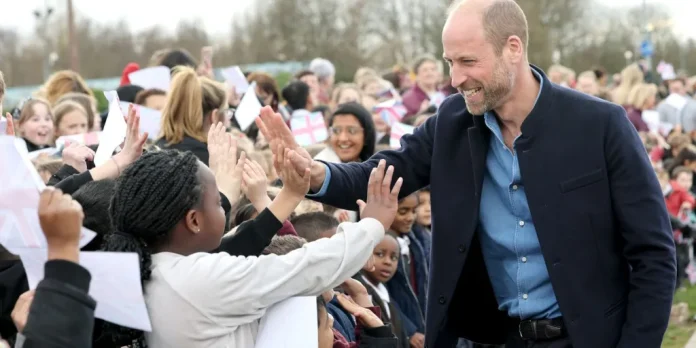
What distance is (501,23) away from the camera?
4562 mm

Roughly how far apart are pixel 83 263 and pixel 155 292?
0.46m

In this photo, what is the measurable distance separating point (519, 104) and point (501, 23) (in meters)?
0.33

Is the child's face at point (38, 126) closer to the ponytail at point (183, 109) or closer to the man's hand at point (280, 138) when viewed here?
the ponytail at point (183, 109)

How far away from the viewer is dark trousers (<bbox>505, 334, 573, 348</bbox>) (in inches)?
176

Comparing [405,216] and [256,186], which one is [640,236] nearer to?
[256,186]

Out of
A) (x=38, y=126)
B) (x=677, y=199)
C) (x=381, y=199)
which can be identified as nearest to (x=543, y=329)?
(x=381, y=199)

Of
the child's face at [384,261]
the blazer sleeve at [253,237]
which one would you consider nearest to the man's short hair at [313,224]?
the child's face at [384,261]

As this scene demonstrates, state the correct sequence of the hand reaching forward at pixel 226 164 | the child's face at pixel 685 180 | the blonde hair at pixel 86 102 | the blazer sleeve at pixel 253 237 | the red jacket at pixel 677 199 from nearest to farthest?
the blazer sleeve at pixel 253 237
the hand reaching forward at pixel 226 164
the blonde hair at pixel 86 102
the red jacket at pixel 677 199
the child's face at pixel 685 180

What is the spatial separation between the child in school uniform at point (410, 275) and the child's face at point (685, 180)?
6357mm

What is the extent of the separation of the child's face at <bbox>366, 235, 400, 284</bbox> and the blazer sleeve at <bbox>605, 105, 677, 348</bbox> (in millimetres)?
2445

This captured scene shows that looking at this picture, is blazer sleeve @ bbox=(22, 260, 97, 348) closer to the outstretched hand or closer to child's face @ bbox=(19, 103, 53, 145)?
the outstretched hand

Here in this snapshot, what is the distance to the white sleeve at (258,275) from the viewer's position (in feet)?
11.4

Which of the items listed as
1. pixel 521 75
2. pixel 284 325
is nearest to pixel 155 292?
pixel 284 325

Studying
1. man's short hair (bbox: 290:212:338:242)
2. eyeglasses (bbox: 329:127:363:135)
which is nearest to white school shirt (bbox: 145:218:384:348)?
man's short hair (bbox: 290:212:338:242)
